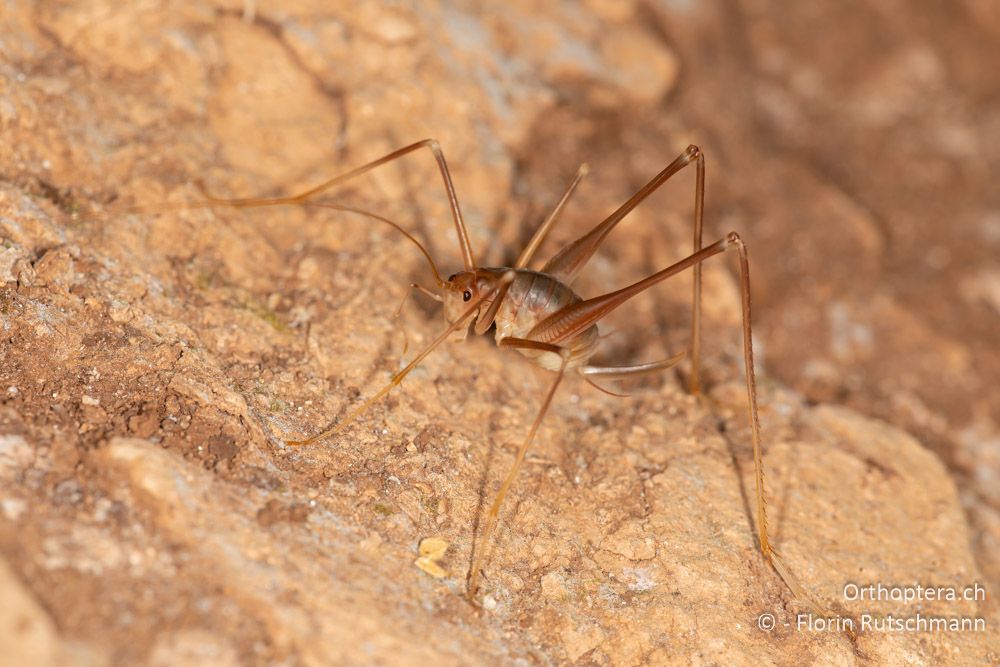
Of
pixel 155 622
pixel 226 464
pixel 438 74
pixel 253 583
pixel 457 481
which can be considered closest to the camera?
pixel 155 622

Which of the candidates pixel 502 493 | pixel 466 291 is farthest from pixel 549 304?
pixel 502 493

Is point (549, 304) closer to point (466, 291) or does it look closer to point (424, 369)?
point (466, 291)

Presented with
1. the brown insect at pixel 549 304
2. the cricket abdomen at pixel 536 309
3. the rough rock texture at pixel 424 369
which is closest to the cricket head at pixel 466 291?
the brown insect at pixel 549 304

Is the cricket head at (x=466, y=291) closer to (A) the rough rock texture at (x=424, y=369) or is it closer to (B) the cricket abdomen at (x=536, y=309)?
(B) the cricket abdomen at (x=536, y=309)

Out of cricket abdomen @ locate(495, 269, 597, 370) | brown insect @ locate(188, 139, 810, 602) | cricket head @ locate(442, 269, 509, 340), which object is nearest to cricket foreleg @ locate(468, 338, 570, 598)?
brown insect @ locate(188, 139, 810, 602)

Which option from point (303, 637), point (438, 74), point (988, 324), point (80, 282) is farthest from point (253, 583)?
point (988, 324)

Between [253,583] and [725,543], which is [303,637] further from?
[725,543]
